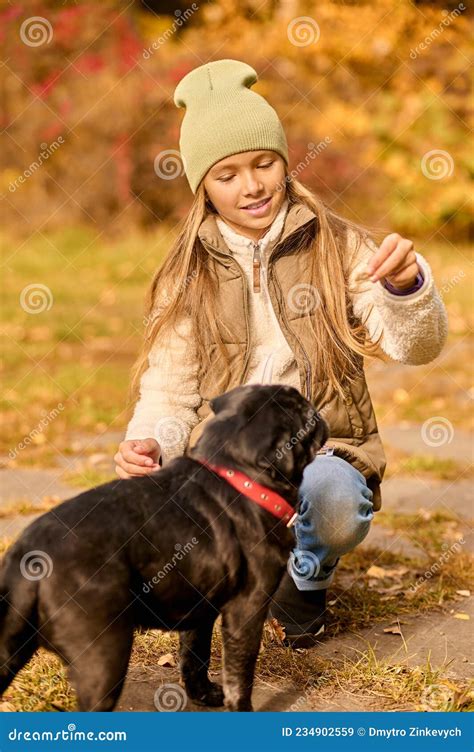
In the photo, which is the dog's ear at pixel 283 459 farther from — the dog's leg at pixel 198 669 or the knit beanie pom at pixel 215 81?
the knit beanie pom at pixel 215 81

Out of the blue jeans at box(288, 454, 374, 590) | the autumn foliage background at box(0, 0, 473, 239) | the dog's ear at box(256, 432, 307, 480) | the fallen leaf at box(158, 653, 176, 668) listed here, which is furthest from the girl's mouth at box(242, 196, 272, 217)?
the autumn foliage background at box(0, 0, 473, 239)

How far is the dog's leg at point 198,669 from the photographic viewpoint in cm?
276

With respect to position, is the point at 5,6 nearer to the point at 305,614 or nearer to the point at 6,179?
the point at 6,179

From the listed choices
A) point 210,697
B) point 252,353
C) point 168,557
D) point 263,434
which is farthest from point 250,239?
point 210,697

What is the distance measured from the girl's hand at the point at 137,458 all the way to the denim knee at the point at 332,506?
52 cm

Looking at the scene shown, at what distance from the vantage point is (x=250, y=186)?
3.17m

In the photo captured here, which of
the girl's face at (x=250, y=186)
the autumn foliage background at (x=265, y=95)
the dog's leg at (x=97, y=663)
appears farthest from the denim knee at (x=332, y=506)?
the autumn foliage background at (x=265, y=95)

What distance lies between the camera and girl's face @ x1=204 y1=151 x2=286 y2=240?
3189 mm

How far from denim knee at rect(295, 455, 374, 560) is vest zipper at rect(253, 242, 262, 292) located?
2.04ft

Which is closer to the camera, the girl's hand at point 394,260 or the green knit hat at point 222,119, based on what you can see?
the girl's hand at point 394,260

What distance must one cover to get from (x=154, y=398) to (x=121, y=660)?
4.07 ft

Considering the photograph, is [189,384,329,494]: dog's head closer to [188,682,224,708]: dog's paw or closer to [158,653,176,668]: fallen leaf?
[188,682,224,708]: dog's paw

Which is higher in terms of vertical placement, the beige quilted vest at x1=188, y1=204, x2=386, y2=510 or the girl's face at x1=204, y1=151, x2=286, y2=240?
the girl's face at x1=204, y1=151, x2=286, y2=240

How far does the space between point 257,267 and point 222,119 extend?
0.51 metres
